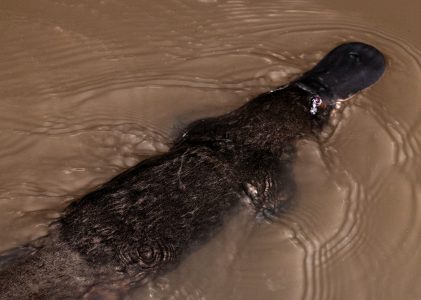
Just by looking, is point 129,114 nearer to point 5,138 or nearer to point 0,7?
point 5,138

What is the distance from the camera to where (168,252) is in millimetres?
4027

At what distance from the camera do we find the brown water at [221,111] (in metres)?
4.40

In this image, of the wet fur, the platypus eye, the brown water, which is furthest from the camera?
the platypus eye

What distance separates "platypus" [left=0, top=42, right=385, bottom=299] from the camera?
12.3ft

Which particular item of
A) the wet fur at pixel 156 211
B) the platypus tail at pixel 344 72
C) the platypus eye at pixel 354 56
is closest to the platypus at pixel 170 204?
the wet fur at pixel 156 211

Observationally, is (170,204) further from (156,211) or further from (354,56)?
(354,56)

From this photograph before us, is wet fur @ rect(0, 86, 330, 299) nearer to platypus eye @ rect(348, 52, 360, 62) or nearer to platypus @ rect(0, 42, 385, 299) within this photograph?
platypus @ rect(0, 42, 385, 299)

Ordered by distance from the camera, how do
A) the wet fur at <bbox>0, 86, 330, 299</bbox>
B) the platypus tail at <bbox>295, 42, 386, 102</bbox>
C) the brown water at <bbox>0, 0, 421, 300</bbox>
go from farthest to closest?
1. the platypus tail at <bbox>295, 42, 386, 102</bbox>
2. the brown water at <bbox>0, 0, 421, 300</bbox>
3. the wet fur at <bbox>0, 86, 330, 299</bbox>

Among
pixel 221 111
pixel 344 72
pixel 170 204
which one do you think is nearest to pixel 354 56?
pixel 344 72

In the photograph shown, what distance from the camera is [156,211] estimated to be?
154 inches

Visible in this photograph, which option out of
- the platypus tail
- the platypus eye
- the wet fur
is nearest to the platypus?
the wet fur

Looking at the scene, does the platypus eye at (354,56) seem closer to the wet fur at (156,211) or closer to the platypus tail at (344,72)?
the platypus tail at (344,72)

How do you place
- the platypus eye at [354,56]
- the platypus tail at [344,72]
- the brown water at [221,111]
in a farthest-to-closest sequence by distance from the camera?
the platypus eye at [354,56], the platypus tail at [344,72], the brown water at [221,111]

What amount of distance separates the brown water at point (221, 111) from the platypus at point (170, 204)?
19cm
